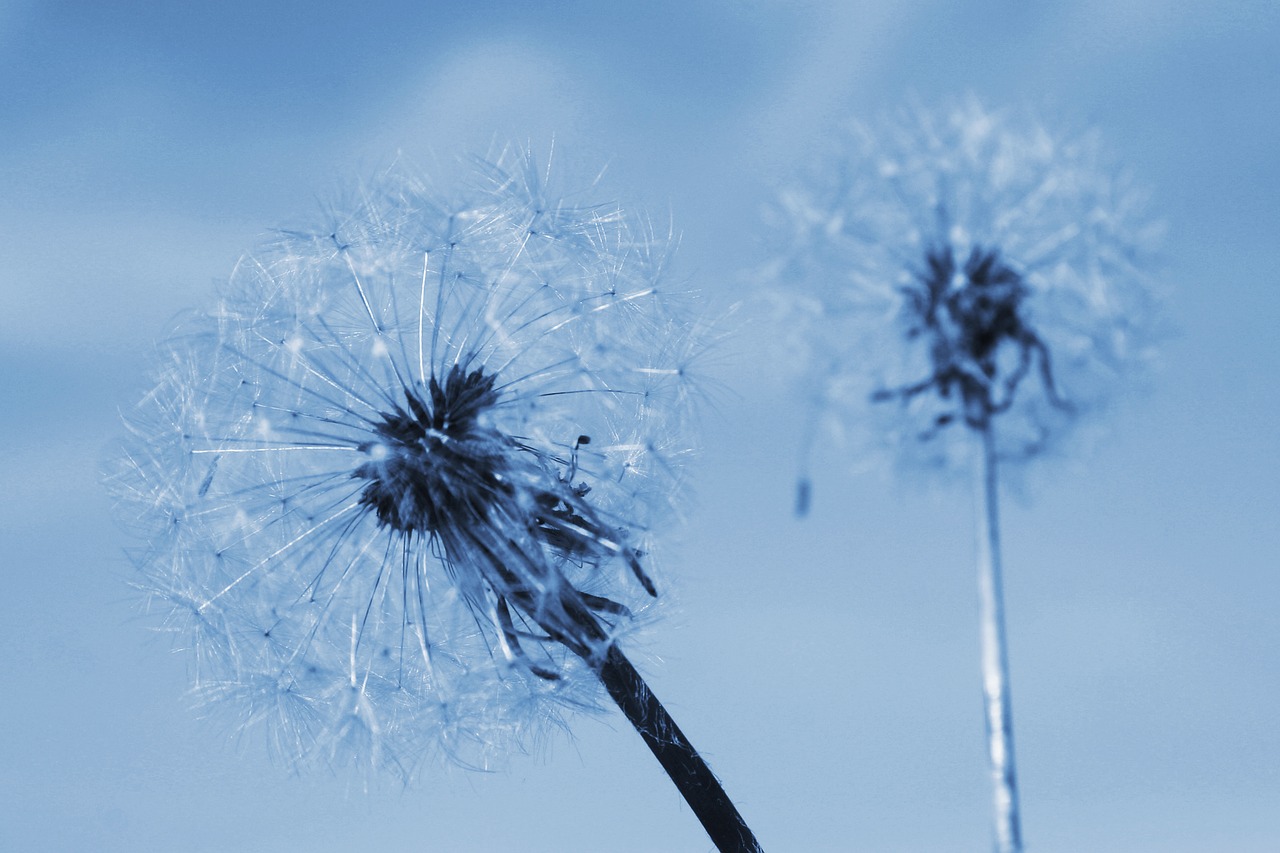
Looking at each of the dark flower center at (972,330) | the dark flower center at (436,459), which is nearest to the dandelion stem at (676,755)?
the dark flower center at (436,459)

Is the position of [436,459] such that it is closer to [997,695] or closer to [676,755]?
[676,755]

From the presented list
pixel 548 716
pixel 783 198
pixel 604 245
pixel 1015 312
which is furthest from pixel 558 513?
pixel 1015 312

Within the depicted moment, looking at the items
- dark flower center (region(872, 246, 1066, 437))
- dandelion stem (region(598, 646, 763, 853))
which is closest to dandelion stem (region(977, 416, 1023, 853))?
dark flower center (region(872, 246, 1066, 437))

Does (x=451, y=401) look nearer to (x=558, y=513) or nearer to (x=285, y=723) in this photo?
(x=558, y=513)

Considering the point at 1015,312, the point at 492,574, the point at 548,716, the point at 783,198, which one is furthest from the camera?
the point at 548,716

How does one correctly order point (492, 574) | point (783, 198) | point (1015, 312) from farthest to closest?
1. point (492, 574)
2. point (783, 198)
3. point (1015, 312)

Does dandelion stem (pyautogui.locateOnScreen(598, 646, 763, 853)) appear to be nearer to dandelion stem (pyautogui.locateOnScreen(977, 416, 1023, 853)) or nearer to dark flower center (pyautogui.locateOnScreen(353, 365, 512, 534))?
dark flower center (pyautogui.locateOnScreen(353, 365, 512, 534))
